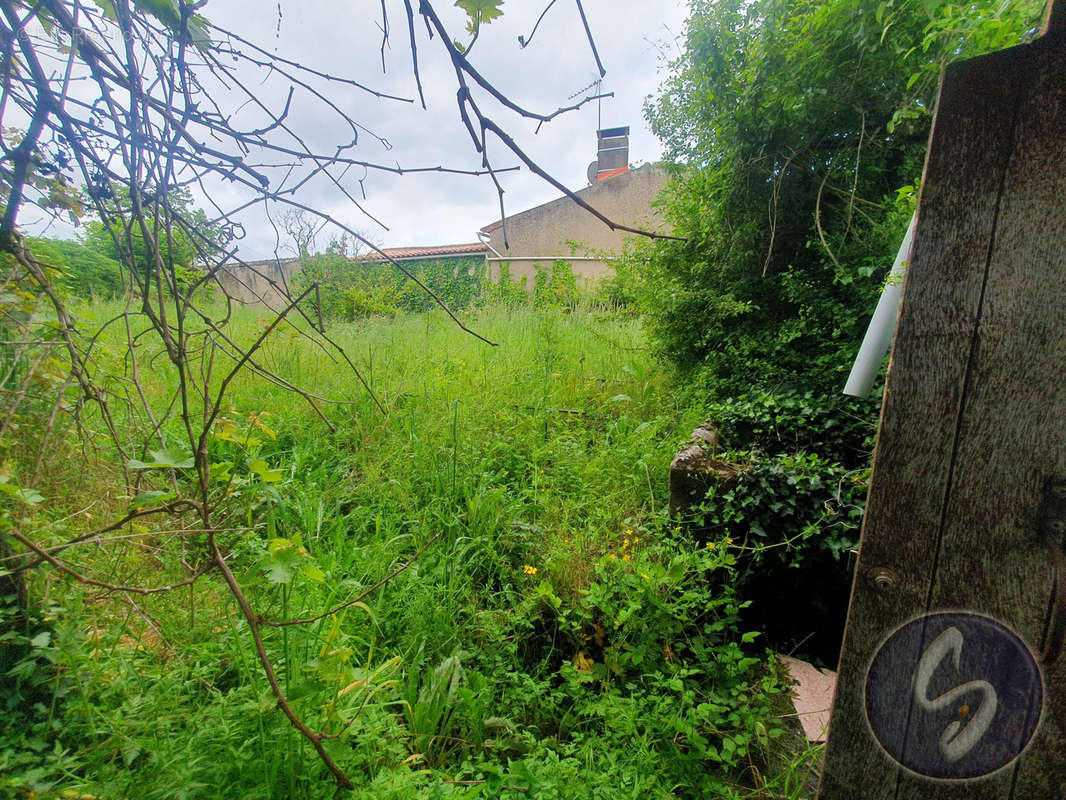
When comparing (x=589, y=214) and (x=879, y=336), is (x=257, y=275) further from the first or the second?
(x=589, y=214)

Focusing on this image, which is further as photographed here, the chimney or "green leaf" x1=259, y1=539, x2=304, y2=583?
the chimney

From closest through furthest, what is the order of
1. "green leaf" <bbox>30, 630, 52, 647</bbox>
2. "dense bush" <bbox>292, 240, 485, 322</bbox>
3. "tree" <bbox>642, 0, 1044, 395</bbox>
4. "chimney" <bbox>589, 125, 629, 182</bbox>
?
1. "green leaf" <bbox>30, 630, 52, 647</bbox>
2. "tree" <bbox>642, 0, 1044, 395</bbox>
3. "dense bush" <bbox>292, 240, 485, 322</bbox>
4. "chimney" <bbox>589, 125, 629, 182</bbox>

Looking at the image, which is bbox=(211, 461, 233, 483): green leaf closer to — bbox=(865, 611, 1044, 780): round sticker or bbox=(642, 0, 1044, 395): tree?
bbox=(865, 611, 1044, 780): round sticker

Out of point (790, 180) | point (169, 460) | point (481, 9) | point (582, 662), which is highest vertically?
point (790, 180)

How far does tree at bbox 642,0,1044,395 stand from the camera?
2.90 m

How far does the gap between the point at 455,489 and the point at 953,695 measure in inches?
94.4

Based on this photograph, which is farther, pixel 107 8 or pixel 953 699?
pixel 107 8

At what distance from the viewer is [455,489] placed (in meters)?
2.86

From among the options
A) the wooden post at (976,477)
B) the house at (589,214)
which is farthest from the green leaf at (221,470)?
the house at (589,214)

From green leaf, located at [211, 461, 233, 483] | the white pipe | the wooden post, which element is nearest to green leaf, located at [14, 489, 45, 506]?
green leaf, located at [211, 461, 233, 483]

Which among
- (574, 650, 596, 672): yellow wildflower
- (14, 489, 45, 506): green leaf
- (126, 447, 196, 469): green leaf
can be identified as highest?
(126, 447, 196, 469): green leaf

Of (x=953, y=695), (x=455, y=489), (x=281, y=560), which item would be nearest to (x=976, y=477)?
(x=953, y=695)

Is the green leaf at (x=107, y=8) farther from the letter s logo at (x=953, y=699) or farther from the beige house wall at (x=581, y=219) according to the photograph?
the beige house wall at (x=581, y=219)

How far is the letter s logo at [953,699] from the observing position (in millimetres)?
773
